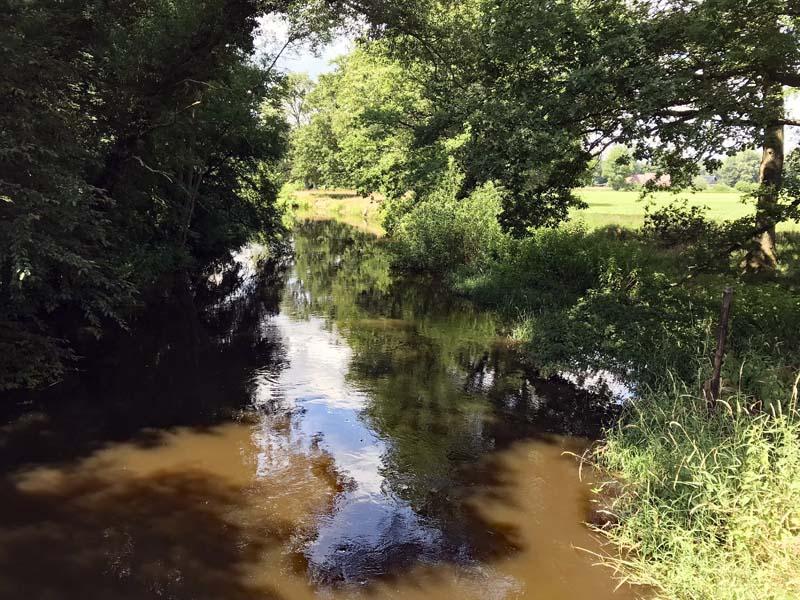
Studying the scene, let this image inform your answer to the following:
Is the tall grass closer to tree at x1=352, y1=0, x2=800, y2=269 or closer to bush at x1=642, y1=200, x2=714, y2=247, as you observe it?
tree at x1=352, y1=0, x2=800, y2=269

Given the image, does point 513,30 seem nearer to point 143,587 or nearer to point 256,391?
point 256,391

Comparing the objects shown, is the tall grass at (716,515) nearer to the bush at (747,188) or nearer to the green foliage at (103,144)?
the bush at (747,188)

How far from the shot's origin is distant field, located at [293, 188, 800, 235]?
25.8 m

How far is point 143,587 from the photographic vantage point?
5.12 m

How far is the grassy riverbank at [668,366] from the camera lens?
192 inches

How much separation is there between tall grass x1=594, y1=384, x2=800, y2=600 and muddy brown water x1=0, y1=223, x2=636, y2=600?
0.52 m

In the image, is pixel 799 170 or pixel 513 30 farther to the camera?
pixel 799 170

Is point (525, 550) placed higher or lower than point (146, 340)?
lower

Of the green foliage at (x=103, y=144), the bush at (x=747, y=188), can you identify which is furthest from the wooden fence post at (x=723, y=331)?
the green foliage at (x=103, y=144)

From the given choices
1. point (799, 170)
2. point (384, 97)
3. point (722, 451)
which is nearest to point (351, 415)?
point (722, 451)

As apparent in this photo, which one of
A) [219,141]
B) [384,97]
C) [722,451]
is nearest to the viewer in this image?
[722,451]

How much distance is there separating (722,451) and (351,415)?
5497 millimetres

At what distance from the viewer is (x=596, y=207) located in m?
33.3

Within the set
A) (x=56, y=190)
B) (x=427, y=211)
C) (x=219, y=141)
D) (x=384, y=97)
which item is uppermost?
(x=384, y=97)
